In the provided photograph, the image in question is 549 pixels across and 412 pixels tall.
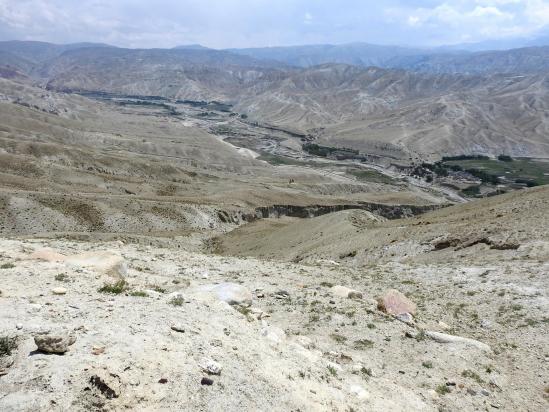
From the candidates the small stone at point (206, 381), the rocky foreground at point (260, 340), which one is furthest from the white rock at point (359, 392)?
the small stone at point (206, 381)

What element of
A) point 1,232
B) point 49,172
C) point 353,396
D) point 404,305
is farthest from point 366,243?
point 49,172

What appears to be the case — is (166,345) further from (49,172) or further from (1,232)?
(49,172)

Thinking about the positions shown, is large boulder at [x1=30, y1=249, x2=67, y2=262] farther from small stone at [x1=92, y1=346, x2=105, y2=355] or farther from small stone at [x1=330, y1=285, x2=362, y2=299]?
small stone at [x1=330, y1=285, x2=362, y2=299]

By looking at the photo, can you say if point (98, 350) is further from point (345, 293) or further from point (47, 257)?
point (345, 293)

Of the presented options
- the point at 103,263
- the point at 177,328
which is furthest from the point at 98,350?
the point at 103,263

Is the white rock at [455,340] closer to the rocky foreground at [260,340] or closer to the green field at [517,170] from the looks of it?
the rocky foreground at [260,340]

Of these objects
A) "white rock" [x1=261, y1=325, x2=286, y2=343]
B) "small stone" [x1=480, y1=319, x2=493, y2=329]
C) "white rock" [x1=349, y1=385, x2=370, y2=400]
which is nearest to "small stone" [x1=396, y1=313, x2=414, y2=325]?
"small stone" [x1=480, y1=319, x2=493, y2=329]
